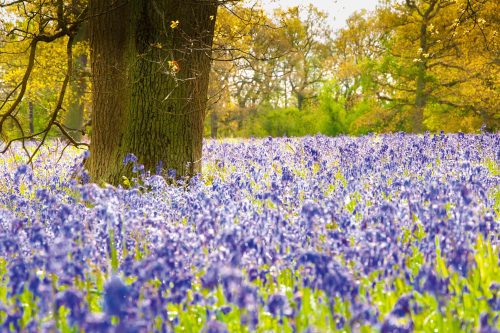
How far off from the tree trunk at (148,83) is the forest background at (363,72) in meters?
0.56

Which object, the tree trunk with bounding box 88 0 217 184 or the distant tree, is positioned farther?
the distant tree

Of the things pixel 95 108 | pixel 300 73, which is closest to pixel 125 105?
pixel 95 108

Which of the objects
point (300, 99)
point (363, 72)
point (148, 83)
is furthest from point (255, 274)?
point (300, 99)

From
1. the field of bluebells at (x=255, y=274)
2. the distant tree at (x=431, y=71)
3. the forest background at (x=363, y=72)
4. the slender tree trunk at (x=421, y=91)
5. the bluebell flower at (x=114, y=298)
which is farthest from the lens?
the slender tree trunk at (x=421, y=91)

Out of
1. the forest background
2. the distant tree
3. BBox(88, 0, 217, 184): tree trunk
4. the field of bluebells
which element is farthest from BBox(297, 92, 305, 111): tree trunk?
the field of bluebells

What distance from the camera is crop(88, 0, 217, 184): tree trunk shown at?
669 cm

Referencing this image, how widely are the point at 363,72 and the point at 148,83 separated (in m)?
22.7

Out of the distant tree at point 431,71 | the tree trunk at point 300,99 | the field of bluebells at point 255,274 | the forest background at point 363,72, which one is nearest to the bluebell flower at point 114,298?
the field of bluebells at point 255,274

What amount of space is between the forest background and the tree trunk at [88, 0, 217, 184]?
56 cm

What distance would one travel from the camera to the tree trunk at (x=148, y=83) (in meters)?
6.69

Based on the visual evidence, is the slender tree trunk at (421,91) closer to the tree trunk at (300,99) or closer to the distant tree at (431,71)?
the distant tree at (431,71)

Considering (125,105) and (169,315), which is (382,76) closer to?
(125,105)

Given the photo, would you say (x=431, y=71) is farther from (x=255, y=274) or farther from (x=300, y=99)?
(x=255, y=274)

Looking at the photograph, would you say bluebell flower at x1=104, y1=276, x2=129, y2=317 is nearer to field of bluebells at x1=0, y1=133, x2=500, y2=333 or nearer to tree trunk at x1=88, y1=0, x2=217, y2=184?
field of bluebells at x1=0, y1=133, x2=500, y2=333
